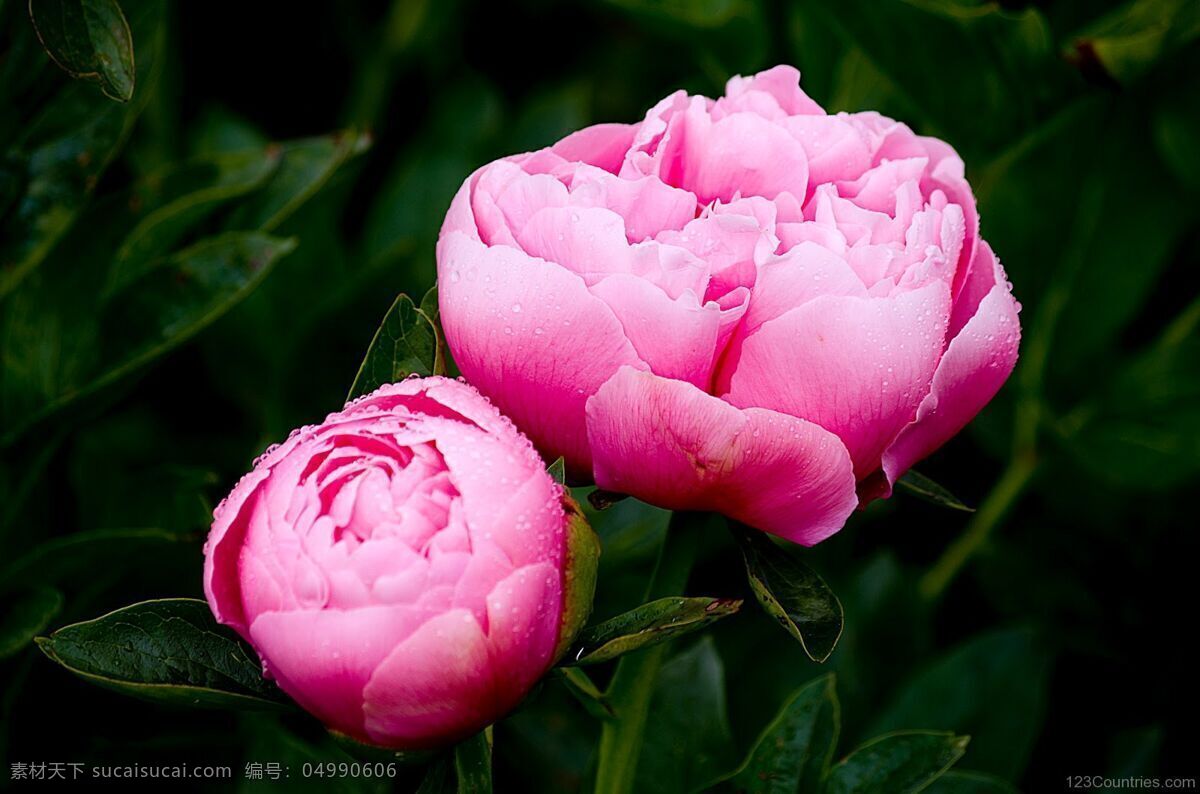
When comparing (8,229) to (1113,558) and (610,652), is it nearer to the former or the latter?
(610,652)

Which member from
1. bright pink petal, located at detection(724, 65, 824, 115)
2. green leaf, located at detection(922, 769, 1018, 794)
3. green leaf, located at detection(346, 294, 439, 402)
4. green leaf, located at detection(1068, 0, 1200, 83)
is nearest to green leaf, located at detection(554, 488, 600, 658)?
green leaf, located at detection(346, 294, 439, 402)

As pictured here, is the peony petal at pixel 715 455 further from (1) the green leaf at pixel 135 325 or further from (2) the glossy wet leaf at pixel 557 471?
(1) the green leaf at pixel 135 325

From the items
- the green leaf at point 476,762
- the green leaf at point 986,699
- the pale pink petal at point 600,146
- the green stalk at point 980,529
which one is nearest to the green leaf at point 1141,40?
the green stalk at point 980,529

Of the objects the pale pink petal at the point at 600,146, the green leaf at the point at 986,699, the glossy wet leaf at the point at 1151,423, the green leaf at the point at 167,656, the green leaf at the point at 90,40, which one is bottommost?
the green leaf at the point at 986,699

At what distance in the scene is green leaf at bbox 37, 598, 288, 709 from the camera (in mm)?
573

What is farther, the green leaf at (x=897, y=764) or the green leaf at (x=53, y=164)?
the green leaf at (x=53, y=164)

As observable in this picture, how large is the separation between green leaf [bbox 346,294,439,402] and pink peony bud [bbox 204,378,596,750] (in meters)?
0.08

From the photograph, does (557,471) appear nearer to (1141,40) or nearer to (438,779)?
(438,779)

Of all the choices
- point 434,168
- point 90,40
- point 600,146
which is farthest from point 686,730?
point 434,168

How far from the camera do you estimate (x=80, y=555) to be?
0.91m

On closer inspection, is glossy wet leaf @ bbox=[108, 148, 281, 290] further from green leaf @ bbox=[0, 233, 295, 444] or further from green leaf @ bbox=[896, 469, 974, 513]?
green leaf @ bbox=[896, 469, 974, 513]

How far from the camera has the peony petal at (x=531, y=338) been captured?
0.58m

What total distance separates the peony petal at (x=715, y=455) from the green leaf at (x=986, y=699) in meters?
0.63

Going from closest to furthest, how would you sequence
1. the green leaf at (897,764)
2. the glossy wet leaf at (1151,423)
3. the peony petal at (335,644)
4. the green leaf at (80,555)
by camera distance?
the peony petal at (335,644), the green leaf at (897,764), the green leaf at (80,555), the glossy wet leaf at (1151,423)
